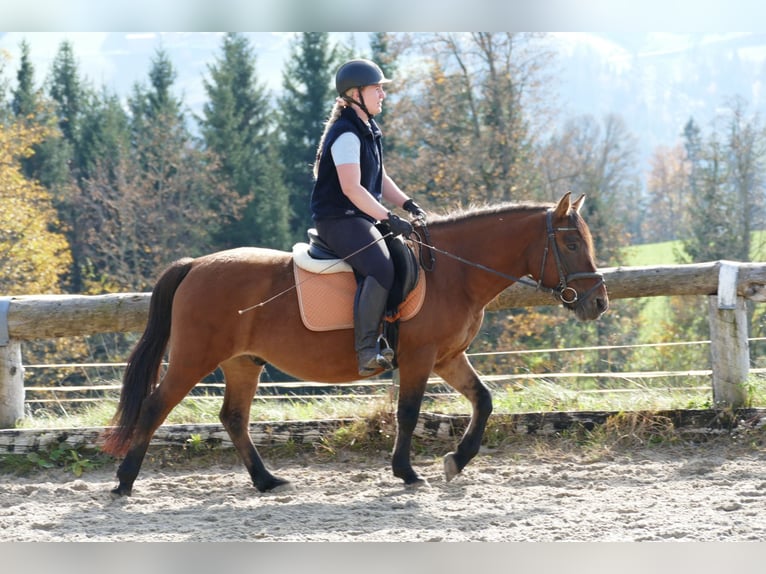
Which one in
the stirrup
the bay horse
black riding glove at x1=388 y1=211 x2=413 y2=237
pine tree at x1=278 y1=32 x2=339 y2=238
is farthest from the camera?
pine tree at x1=278 y1=32 x2=339 y2=238

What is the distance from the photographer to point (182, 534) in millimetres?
4723

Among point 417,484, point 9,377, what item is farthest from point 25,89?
point 417,484

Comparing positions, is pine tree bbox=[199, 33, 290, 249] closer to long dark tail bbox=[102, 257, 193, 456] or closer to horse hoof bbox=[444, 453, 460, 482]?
long dark tail bbox=[102, 257, 193, 456]

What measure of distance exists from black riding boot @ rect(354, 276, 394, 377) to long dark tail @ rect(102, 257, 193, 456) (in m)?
1.32

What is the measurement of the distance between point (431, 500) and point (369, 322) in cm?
117

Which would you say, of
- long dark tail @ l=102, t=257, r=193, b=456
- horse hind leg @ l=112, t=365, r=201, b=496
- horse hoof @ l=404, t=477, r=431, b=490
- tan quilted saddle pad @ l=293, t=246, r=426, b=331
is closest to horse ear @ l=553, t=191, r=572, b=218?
tan quilted saddle pad @ l=293, t=246, r=426, b=331

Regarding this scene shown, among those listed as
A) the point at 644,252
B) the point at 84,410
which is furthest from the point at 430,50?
the point at 644,252

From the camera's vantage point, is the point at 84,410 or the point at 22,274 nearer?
the point at 84,410

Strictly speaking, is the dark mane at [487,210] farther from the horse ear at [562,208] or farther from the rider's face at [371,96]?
the rider's face at [371,96]

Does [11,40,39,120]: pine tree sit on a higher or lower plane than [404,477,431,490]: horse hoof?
higher

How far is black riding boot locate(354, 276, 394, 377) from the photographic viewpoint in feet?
17.7

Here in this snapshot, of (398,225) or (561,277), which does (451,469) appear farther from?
(398,225)

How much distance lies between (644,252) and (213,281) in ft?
195
